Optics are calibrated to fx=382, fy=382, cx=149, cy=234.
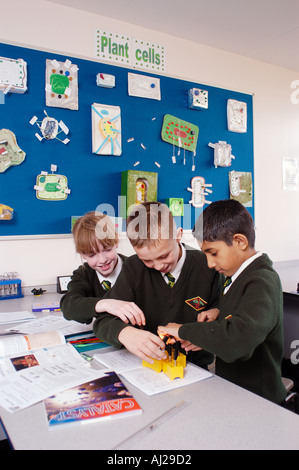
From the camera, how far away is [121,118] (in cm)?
251

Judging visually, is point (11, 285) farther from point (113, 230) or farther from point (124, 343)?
point (124, 343)

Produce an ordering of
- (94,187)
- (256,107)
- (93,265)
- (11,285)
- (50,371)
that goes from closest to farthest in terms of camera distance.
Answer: (50,371) < (93,265) < (11,285) < (94,187) < (256,107)

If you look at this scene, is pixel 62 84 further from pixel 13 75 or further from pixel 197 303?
pixel 197 303

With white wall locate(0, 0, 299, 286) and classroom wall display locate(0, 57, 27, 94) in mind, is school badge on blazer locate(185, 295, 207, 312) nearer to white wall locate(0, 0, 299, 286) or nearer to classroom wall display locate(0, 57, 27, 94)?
white wall locate(0, 0, 299, 286)

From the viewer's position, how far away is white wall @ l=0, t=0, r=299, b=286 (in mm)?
2189

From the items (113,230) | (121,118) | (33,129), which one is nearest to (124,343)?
(113,230)

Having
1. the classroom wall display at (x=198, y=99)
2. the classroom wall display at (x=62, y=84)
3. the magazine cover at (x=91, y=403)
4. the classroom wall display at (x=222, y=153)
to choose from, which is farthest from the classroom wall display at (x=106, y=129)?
the magazine cover at (x=91, y=403)

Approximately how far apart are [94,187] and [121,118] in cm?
50

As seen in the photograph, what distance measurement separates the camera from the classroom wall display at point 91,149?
7.13 feet

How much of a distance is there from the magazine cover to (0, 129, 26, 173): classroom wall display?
1.52m

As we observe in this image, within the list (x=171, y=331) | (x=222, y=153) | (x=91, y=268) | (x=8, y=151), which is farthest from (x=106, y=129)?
(x=171, y=331)

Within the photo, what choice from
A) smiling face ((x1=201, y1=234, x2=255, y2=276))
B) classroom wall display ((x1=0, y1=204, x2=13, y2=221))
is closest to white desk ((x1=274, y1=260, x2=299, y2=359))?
smiling face ((x1=201, y1=234, x2=255, y2=276))

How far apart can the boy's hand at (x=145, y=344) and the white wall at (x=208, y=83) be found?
1.29 meters

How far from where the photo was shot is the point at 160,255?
1.24 meters
